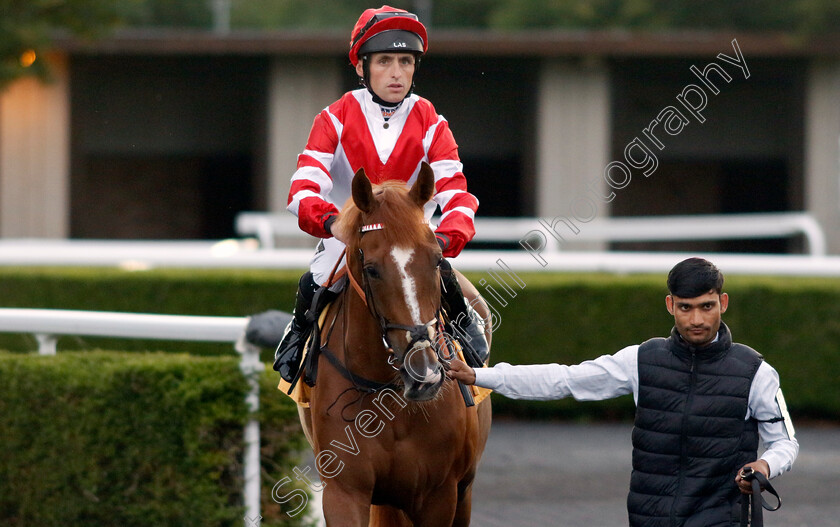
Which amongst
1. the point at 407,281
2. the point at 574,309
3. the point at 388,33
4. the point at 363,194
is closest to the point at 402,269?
the point at 407,281

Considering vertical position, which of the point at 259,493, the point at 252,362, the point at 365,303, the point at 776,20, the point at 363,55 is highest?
the point at 776,20

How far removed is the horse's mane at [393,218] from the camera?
3.41 m

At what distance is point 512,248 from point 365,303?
1532 cm

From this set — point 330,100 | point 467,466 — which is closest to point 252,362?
point 467,466

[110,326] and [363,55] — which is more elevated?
[363,55]

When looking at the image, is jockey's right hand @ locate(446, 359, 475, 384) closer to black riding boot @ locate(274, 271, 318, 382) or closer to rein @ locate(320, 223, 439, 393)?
rein @ locate(320, 223, 439, 393)

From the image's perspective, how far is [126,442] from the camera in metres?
4.86

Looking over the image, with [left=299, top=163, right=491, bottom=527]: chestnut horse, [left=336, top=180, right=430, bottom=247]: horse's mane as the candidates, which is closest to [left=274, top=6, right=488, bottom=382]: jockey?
[left=299, top=163, right=491, bottom=527]: chestnut horse

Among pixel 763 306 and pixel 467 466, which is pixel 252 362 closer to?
pixel 467 466

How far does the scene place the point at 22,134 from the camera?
15.6 metres

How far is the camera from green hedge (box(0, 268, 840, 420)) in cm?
887

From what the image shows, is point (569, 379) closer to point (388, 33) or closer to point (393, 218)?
point (393, 218)

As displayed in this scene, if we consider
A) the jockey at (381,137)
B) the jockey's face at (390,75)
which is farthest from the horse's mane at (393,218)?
the jockey's face at (390,75)

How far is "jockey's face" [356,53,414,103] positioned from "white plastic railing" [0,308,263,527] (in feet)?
4.53
